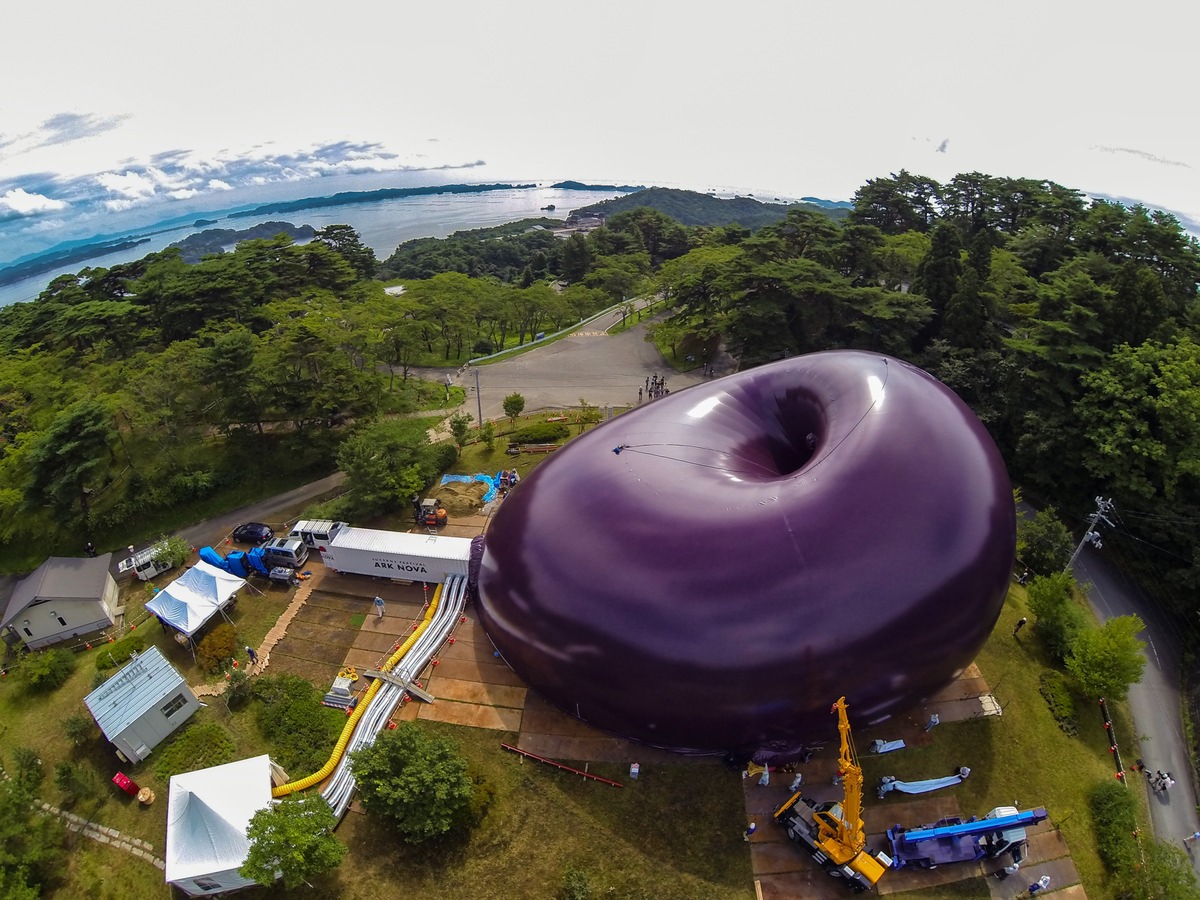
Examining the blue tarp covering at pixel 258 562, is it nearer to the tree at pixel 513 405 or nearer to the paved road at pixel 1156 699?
the tree at pixel 513 405

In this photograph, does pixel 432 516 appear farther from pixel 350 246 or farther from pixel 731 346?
pixel 350 246

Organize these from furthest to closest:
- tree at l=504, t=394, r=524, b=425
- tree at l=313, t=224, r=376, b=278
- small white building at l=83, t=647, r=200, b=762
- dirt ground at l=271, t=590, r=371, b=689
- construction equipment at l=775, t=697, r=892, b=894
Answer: tree at l=313, t=224, r=376, b=278, tree at l=504, t=394, r=524, b=425, dirt ground at l=271, t=590, r=371, b=689, small white building at l=83, t=647, r=200, b=762, construction equipment at l=775, t=697, r=892, b=894

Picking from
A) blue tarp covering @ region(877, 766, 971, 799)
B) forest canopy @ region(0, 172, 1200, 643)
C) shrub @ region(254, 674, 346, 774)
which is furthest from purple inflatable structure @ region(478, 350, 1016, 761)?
forest canopy @ region(0, 172, 1200, 643)

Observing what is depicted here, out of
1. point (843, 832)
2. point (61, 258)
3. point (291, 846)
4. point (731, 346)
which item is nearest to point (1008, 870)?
point (843, 832)

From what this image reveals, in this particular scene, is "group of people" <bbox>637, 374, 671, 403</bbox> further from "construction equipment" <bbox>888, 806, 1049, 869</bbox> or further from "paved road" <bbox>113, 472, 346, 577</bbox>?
"construction equipment" <bbox>888, 806, 1049, 869</bbox>

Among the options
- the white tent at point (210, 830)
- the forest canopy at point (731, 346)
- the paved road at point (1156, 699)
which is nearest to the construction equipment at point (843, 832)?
the paved road at point (1156, 699)

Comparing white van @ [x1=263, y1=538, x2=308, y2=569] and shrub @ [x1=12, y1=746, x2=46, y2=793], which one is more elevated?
white van @ [x1=263, y1=538, x2=308, y2=569]
